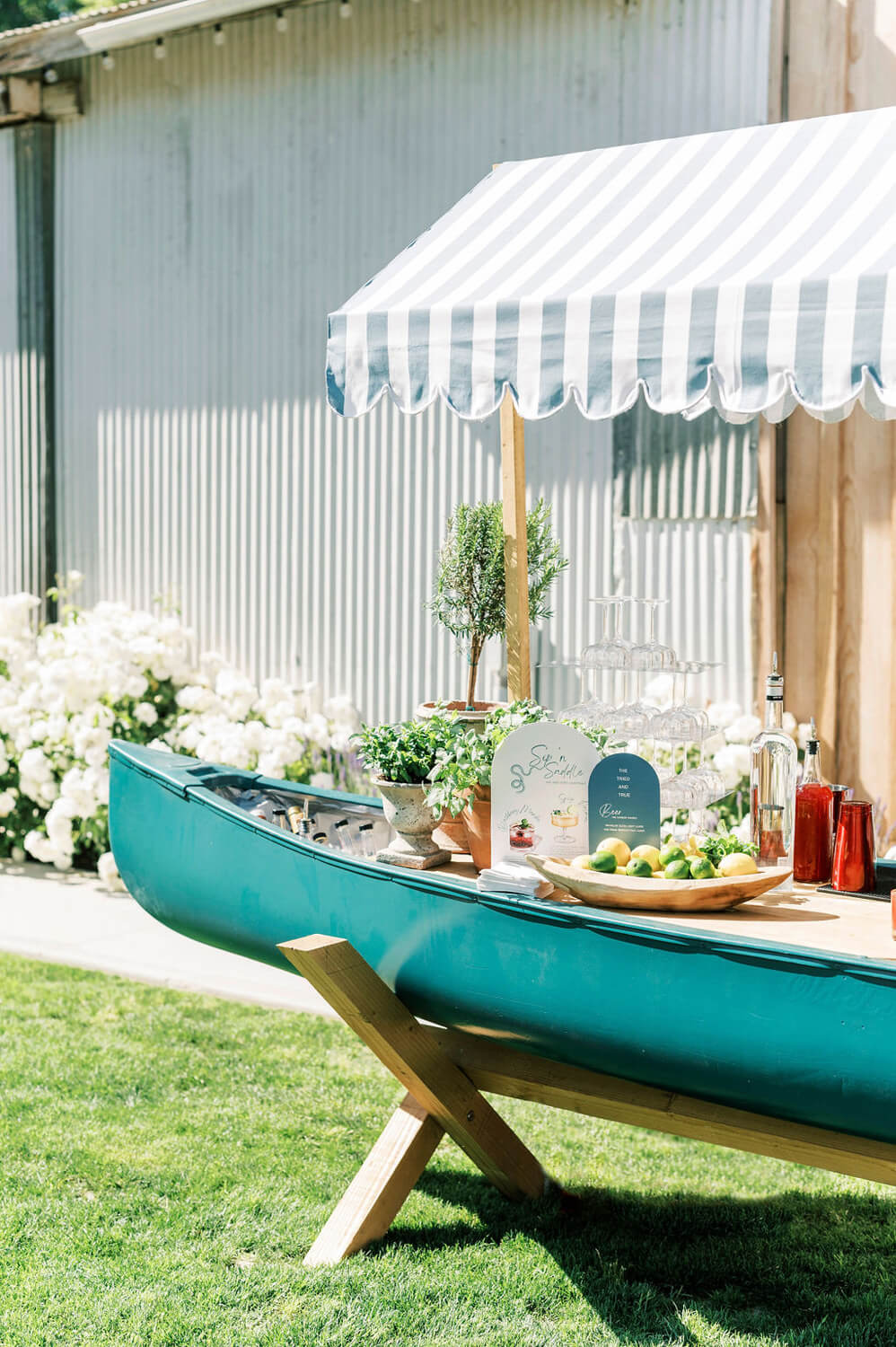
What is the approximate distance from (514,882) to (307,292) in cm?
461

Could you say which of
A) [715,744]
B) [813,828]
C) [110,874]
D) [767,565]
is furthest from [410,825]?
[110,874]

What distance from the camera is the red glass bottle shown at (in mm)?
3066

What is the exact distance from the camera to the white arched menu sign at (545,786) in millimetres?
2941

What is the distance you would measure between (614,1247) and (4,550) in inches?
229

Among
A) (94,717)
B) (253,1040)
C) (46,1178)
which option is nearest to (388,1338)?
(46,1178)

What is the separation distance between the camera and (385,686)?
672 centimetres

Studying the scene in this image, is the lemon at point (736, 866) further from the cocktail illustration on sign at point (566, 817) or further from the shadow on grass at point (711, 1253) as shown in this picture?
the shadow on grass at point (711, 1253)

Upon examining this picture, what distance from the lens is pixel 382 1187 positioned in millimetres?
3285

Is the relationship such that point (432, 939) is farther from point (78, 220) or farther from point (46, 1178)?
point (78, 220)

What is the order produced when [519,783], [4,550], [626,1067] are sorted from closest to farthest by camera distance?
[626,1067]
[519,783]
[4,550]

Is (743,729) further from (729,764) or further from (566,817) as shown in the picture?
(566,817)

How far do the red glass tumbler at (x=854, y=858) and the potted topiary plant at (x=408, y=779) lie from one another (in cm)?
88

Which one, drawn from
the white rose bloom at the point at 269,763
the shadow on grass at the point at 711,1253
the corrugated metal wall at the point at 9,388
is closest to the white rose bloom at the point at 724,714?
the white rose bloom at the point at 269,763

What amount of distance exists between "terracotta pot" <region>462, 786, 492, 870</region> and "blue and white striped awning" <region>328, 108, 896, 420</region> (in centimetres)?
85
